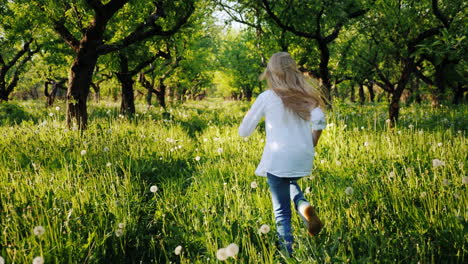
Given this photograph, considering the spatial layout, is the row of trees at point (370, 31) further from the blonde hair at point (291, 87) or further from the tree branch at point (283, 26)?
the blonde hair at point (291, 87)

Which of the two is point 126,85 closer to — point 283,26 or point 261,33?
point 261,33

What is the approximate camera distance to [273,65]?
2789 mm

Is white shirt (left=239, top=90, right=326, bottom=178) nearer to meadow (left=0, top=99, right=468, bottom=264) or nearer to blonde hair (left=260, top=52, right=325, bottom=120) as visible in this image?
blonde hair (left=260, top=52, right=325, bottom=120)

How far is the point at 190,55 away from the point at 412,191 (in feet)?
55.1

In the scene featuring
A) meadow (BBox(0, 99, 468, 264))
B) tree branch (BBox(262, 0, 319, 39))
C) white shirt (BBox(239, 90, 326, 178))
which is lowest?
meadow (BBox(0, 99, 468, 264))

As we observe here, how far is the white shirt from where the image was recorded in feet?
8.54

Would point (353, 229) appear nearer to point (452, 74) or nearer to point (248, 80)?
point (452, 74)

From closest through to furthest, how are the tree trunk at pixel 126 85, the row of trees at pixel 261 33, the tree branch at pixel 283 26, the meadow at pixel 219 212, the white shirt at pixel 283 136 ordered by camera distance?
the meadow at pixel 219 212, the white shirt at pixel 283 136, the row of trees at pixel 261 33, the tree branch at pixel 283 26, the tree trunk at pixel 126 85

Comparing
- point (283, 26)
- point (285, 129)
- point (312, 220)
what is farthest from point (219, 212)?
point (283, 26)

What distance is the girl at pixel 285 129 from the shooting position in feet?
8.59

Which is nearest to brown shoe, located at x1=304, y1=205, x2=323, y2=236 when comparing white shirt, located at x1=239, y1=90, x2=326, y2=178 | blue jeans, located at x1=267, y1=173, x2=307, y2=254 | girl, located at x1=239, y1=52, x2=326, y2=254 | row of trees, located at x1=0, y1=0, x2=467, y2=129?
girl, located at x1=239, y1=52, x2=326, y2=254

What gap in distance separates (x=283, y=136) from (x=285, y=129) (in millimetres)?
71

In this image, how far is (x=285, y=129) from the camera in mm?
2678

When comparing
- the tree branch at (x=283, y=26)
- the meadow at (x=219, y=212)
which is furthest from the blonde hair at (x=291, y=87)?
the tree branch at (x=283, y=26)
